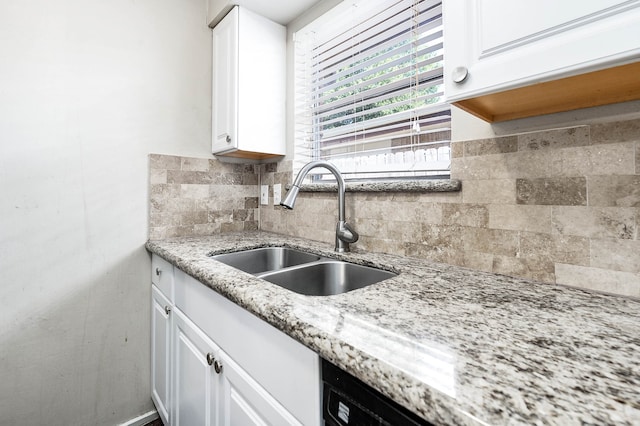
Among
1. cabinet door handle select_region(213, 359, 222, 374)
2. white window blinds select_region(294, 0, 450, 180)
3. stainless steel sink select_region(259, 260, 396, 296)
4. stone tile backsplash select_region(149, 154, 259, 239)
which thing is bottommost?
cabinet door handle select_region(213, 359, 222, 374)

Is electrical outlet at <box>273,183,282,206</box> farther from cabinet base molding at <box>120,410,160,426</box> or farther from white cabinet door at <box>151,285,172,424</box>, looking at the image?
cabinet base molding at <box>120,410,160,426</box>

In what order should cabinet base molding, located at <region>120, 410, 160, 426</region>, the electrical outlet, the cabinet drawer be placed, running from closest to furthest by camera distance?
1. the cabinet drawer
2. cabinet base molding, located at <region>120, 410, 160, 426</region>
3. the electrical outlet

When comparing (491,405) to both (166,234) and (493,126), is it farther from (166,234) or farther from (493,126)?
(166,234)

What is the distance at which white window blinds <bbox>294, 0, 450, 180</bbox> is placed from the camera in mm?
1158

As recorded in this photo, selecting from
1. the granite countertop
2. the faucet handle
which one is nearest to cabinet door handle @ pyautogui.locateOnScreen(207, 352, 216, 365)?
the granite countertop

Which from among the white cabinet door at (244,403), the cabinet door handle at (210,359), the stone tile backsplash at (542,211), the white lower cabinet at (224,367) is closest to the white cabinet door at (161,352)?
the white lower cabinet at (224,367)

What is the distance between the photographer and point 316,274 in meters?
1.17

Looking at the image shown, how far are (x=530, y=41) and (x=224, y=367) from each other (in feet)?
3.63

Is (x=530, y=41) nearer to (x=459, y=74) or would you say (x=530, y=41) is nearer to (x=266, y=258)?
(x=459, y=74)

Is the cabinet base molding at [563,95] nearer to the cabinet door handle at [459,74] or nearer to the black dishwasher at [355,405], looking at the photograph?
the cabinet door handle at [459,74]

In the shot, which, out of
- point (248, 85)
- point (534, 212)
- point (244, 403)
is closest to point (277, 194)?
point (248, 85)

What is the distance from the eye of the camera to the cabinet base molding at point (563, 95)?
23.8 inches

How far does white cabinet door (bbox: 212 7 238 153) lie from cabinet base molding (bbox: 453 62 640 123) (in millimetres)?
1194

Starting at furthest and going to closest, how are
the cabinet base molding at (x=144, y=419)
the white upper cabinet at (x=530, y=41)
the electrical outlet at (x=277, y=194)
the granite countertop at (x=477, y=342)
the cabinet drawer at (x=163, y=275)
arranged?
the electrical outlet at (x=277, y=194), the cabinet base molding at (x=144, y=419), the cabinet drawer at (x=163, y=275), the white upper cabinet at (x=530, y=41), the granite countertop at (x=477, y=342)
